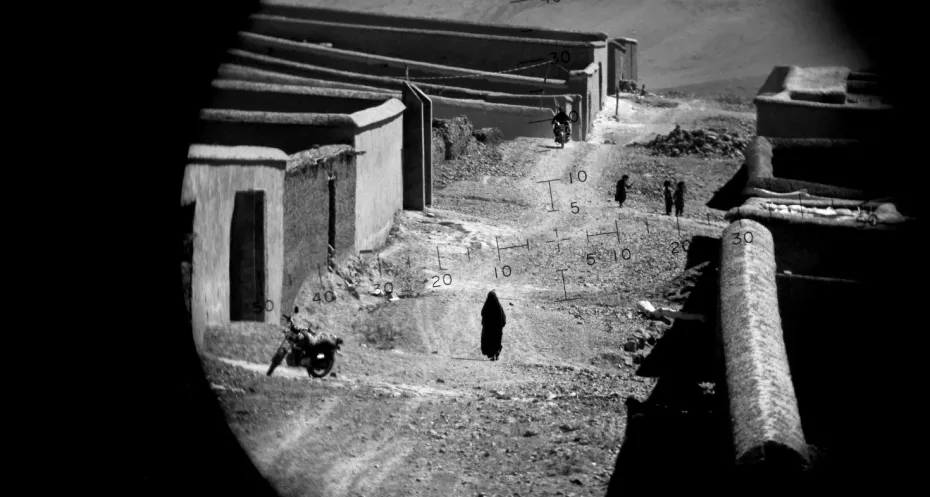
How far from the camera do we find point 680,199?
20.7 ft

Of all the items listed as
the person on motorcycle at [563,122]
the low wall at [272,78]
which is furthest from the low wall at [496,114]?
the person on motorcycle at [563,122]

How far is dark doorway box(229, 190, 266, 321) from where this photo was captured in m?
3.29

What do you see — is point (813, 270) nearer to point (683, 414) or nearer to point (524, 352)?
point (683, 414)

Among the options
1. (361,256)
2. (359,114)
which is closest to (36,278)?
(361,256)

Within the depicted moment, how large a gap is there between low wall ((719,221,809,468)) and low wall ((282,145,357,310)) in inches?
65.8

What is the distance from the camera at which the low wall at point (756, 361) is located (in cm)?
269

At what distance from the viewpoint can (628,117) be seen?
721 centimetres

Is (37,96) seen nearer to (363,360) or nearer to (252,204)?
(252,204)

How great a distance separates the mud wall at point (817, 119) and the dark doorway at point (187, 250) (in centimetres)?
218

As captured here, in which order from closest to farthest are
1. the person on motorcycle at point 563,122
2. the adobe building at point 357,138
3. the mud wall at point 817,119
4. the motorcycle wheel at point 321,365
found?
the motorcycle wheel at point 321,365, the mud wall at point 817,119, the adobe building at point 357,138, the person on motorcycle at point 563,122

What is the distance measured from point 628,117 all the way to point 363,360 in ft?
13.2

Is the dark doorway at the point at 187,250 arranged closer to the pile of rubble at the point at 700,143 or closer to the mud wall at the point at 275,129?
the mud wall at the point at 275,129

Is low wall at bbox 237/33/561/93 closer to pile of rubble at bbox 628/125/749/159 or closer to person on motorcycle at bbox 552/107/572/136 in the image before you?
person on motorcycle at bbox 552/107/572/136

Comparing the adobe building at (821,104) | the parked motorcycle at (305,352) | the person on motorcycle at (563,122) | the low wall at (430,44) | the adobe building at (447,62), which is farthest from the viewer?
the low wall at (430,44)
